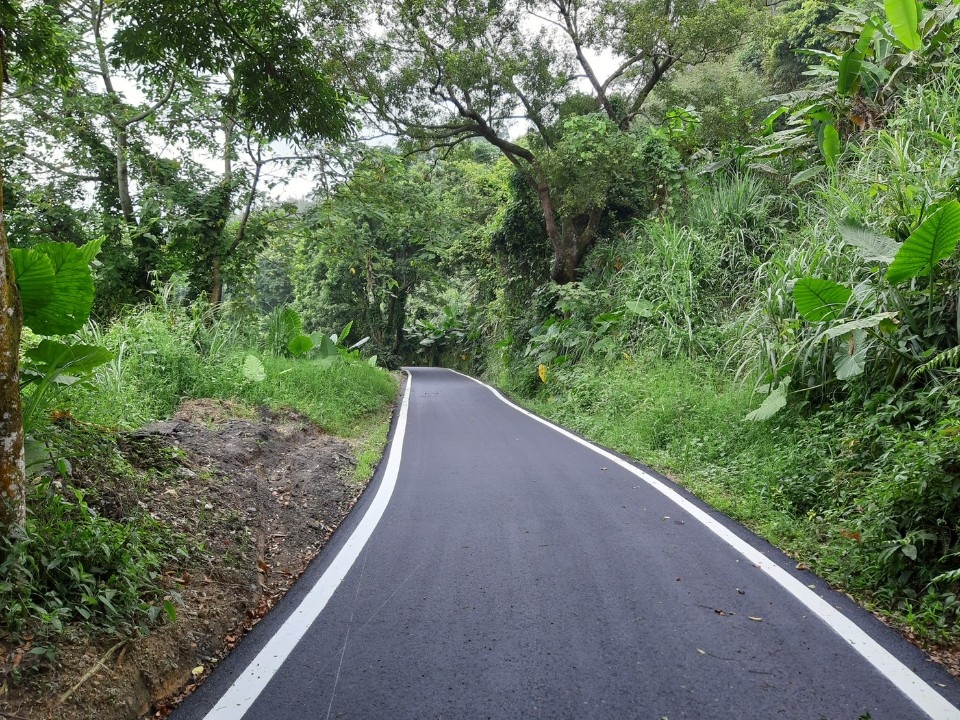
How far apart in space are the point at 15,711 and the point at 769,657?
3251mm

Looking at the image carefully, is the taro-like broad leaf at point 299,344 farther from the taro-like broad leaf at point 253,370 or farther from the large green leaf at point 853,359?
the large green leaf at point 853,359

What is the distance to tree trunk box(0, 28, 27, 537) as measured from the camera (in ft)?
9.77

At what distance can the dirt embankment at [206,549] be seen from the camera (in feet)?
8.54

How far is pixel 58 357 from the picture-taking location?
3.85 metres

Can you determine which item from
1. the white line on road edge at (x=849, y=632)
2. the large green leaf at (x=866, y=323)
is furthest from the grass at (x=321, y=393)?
the large green leaf at (x=866, y=323)

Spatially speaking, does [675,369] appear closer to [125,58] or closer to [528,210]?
[125,58]

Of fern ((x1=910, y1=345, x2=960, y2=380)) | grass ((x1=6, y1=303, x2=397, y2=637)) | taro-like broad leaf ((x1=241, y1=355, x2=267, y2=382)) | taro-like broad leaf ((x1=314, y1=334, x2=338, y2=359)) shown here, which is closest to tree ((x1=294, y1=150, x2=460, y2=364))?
taro-like broad leaf ((x1=314, y1=334, x2=338, y2=359))

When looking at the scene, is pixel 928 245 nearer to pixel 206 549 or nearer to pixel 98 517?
pixel 206 549

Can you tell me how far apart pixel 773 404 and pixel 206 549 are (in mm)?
5538

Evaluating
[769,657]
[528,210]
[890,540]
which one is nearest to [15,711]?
[769,657]

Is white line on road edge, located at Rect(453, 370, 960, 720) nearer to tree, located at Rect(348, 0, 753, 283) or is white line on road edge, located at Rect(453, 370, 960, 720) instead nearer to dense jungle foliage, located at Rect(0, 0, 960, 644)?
dense jungle foliage, located at Rect(0, 0, 960, 644)

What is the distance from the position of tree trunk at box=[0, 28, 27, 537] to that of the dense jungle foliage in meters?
0.08

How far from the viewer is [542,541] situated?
4797 millimetres

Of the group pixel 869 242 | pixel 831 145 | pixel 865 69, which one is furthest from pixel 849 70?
pixel 869 242
